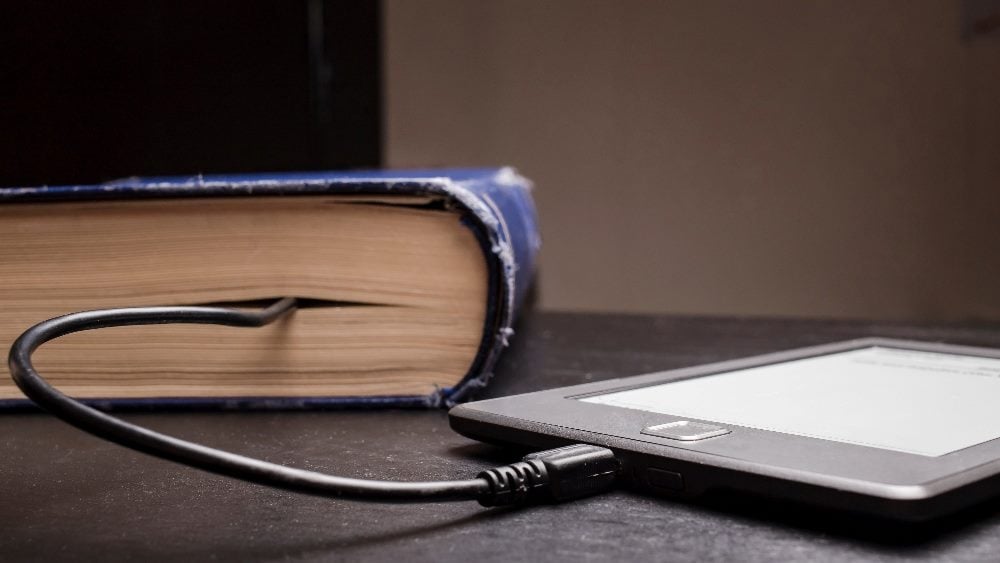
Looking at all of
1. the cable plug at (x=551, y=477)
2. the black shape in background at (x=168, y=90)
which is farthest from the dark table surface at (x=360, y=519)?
the black shape in background at (x=168, y=90)

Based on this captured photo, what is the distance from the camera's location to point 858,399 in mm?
360

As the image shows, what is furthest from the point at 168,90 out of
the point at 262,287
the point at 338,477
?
the point at 338,477

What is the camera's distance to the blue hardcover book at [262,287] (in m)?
0.45

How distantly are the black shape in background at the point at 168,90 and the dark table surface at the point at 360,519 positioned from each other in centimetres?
40

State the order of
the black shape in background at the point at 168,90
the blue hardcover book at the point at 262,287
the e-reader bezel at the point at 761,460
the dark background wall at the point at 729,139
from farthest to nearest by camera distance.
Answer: the dark background wall at the point at 729,139
the black shape in background at the point at 168,90
the blue hardcover book at the point at 262,287
the e-reader bezel at the point at 761,460

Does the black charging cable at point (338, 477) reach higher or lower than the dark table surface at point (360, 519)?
higher

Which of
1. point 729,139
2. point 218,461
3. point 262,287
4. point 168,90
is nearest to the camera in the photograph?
point 218,461

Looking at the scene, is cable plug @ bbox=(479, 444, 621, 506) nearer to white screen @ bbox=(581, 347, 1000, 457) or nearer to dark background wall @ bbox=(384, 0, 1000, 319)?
white screen @ bbox=(581, 347, 1000, 457)

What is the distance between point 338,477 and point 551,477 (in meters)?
0.06

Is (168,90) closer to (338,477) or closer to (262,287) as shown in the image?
(262,287)

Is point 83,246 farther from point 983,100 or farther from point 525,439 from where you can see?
point 983,100

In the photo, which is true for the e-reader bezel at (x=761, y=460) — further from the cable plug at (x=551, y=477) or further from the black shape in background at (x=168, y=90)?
the black shape in background at (x=168, y=90)

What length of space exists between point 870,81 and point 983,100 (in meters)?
0.21

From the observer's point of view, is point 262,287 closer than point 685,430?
No
